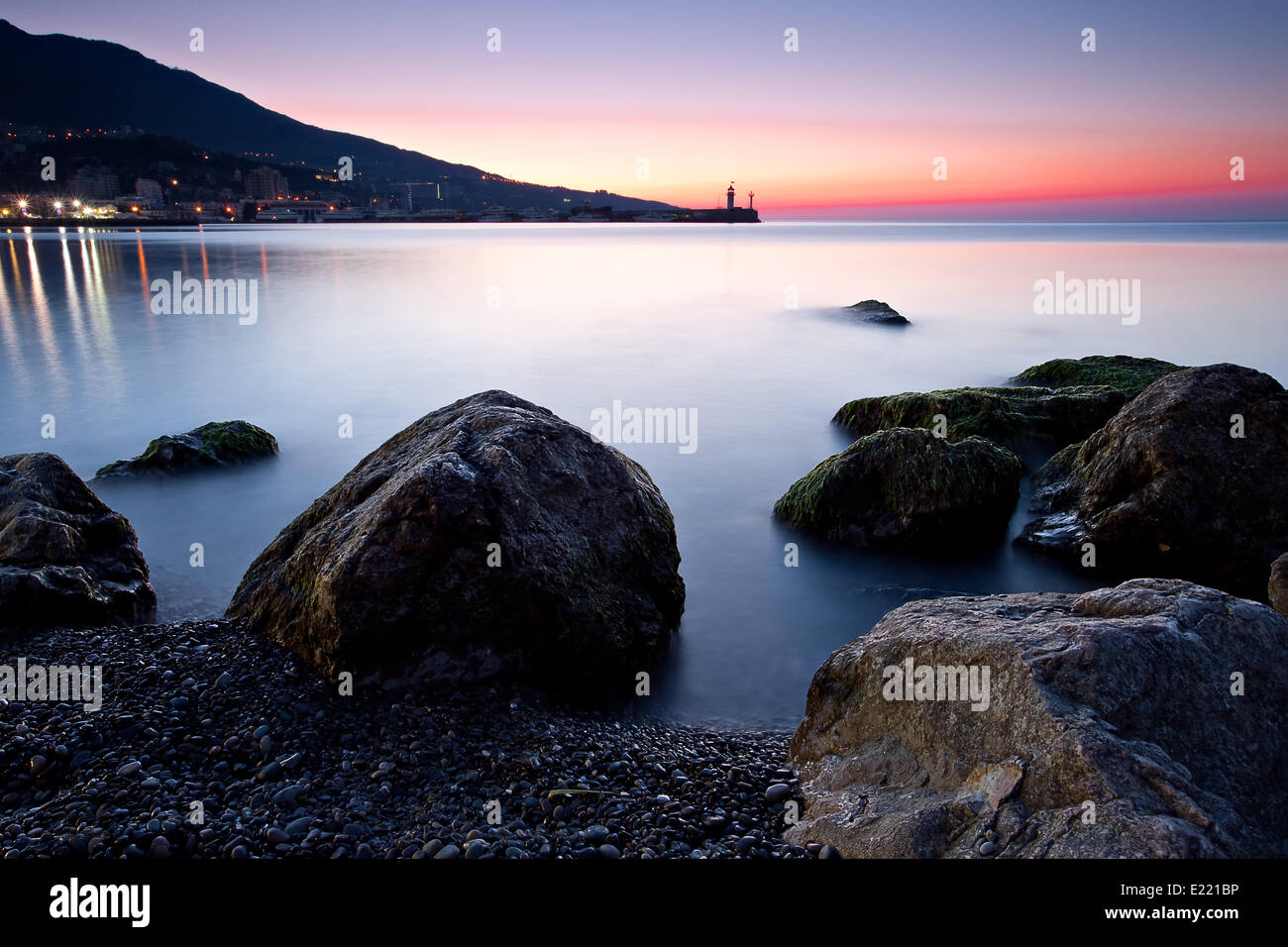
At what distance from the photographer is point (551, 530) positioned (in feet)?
18.9

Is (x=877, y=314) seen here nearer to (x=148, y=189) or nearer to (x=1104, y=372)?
(x=1104, y=372)

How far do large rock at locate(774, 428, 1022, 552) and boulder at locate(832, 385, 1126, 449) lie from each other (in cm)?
190

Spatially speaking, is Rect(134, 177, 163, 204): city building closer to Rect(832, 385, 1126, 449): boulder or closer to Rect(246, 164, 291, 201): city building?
Rect(246, 164, 291, 201): city building

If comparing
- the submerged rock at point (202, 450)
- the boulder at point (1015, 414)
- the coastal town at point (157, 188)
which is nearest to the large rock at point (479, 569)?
the submerged rock at point (202, 450)

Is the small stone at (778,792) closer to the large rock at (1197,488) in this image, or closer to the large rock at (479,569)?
the large rock at (479,569)

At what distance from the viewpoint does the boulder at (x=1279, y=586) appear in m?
5.37

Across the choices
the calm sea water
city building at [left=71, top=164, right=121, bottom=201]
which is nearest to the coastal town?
city building at [left=71, top=164, right=121, bottom=201]

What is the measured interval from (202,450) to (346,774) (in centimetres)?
833

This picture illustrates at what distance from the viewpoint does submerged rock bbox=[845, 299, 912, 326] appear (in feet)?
83.6

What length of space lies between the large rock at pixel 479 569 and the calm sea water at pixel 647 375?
2.58 feet
